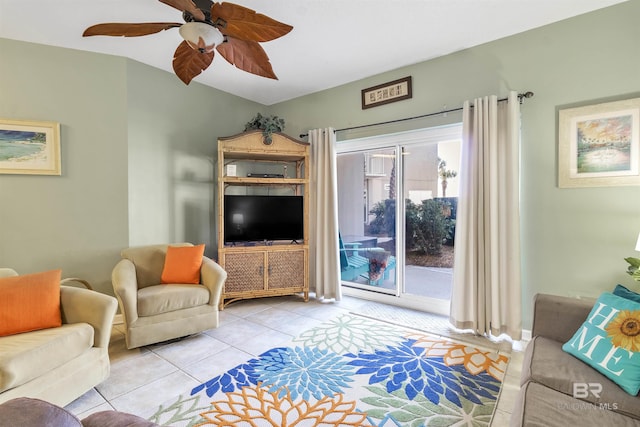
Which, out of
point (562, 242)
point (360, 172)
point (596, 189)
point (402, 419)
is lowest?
point (402, 419)

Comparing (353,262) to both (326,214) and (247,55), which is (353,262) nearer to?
(326,214)

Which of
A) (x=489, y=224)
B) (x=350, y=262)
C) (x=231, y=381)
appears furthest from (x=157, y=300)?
(x=489, y=224)

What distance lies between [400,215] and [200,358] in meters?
2.49

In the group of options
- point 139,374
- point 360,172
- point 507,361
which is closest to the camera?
point 139,374

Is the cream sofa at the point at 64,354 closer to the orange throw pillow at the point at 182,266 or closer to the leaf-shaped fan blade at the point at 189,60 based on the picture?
the orange throw pillow at the point at 182,266

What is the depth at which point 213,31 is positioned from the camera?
5.50 feet

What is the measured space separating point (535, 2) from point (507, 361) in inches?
108

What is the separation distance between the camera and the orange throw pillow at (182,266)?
2963 millimetres

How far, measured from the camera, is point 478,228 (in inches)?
111

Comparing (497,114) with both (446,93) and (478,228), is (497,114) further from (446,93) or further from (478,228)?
(478,228)

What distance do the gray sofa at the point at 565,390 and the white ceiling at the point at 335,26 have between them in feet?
7.28

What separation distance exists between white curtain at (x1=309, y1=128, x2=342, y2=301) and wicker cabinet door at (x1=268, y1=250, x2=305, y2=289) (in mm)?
231

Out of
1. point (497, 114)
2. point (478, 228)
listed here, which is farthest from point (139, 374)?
point (497, 114)

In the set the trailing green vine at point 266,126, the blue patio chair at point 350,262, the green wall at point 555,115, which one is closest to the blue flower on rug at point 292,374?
the blue patio chair at point 350,262
